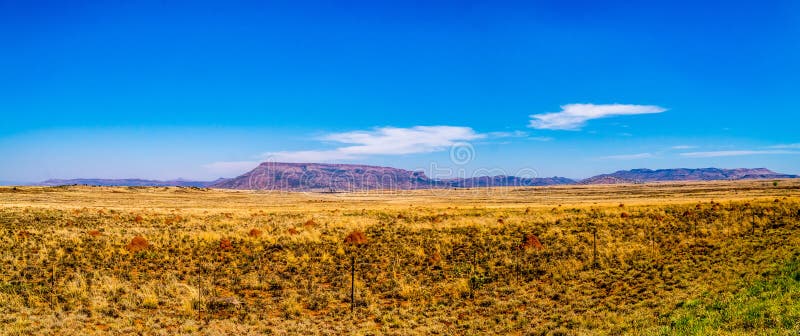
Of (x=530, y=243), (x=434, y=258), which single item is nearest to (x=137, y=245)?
(x=434, y=258)

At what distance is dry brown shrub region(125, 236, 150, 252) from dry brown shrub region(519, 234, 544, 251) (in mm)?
19045

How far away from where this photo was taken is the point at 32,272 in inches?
662

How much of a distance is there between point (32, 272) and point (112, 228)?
39.4ft

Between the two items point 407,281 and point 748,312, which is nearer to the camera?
point 748,312

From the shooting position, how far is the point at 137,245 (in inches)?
860

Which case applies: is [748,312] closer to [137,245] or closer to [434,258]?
[434,258]

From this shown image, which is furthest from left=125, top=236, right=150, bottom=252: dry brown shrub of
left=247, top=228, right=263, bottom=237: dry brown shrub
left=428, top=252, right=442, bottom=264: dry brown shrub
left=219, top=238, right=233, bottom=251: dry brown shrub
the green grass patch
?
the green grass patch

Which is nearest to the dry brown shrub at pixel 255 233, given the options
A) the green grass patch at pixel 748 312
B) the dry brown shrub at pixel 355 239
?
the dry brown shrub at pixel 355 239

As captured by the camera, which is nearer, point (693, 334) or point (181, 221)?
point (693, 334)

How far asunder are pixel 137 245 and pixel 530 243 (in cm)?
2016

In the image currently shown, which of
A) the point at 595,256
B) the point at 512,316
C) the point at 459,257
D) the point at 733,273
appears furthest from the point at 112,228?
the point at 733,273

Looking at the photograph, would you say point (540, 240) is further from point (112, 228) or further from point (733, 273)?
point (112, 228)

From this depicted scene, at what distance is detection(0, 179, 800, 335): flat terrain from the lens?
12.0m

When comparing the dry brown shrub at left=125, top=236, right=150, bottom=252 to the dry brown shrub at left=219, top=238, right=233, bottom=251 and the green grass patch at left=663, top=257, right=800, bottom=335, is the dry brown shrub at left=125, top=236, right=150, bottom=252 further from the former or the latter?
the green grass patch at left=663, top=257, right=800, bottom=335
